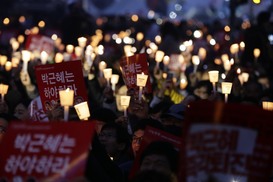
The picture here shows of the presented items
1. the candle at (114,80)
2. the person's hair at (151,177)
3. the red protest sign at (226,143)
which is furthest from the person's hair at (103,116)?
the red protest sign at (226,143)

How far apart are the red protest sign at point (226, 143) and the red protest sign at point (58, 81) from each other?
4084 millimetres

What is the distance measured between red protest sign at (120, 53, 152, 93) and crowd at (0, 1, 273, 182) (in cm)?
22

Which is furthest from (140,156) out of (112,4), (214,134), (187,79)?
(112,4)

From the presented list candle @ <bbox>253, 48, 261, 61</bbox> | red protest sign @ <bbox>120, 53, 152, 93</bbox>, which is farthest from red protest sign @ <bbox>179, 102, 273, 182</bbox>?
candle @ <bbox>253, 48, 261, 61</bbox>

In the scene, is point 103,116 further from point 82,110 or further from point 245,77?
point 245,77

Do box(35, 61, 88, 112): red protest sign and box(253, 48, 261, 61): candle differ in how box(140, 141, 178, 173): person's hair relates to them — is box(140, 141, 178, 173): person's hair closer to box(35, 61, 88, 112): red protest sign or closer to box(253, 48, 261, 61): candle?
box(35, 61, 88, 112): red protest sign

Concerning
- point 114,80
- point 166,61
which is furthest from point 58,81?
point 166,61

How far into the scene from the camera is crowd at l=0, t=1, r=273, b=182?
21.2 feet

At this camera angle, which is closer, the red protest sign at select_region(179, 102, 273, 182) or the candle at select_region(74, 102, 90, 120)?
the red protest sign at select_region(179, 102, 273, 182)

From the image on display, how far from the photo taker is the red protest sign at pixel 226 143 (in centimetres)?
515

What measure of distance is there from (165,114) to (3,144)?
12.1 ft

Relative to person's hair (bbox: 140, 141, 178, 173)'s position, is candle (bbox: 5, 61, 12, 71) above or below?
below

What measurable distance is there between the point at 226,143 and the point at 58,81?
14.2 ft

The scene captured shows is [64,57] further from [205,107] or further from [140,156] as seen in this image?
[205,107]
